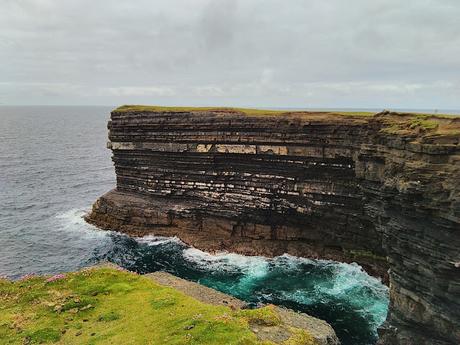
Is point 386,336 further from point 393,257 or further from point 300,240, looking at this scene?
point 300,240

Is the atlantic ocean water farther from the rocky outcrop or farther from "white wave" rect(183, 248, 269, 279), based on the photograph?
the rocky outcrop

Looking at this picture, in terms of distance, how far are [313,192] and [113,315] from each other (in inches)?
979

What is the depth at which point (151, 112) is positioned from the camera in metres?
52.6

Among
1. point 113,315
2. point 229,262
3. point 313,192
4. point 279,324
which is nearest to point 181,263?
point 229,262

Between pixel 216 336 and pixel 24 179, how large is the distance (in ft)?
238

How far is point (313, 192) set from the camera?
4275 centimetres

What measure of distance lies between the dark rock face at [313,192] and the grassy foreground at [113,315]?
862 cm

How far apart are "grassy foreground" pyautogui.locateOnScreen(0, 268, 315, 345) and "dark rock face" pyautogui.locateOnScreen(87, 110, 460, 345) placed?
862 cm

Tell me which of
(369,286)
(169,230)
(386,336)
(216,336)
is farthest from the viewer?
(169,230)

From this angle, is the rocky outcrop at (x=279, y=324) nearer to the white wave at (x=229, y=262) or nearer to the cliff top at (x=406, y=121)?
the white wave at (x=229, y=262)

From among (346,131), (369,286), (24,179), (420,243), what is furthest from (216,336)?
(24,179)

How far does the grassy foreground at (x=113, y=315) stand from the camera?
69.2ft

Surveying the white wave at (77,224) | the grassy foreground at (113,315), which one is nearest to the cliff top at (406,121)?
the grassy foreground at (113,315)

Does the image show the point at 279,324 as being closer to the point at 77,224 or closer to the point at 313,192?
the point at 313,192
